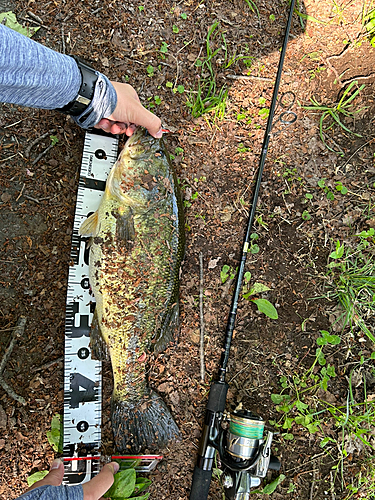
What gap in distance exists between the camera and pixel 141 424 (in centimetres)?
268

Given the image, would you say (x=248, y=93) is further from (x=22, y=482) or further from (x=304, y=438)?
(x=22, y=482)

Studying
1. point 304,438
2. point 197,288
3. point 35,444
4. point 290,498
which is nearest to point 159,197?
point 197,288

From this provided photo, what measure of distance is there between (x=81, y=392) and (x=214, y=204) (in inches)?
72.9

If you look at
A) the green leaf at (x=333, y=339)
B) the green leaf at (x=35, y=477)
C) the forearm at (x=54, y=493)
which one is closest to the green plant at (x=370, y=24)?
the green leaf at (x=333, y=339)

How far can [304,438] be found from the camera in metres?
2.98

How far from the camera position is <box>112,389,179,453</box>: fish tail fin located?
104 inches

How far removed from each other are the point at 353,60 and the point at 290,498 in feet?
12.7

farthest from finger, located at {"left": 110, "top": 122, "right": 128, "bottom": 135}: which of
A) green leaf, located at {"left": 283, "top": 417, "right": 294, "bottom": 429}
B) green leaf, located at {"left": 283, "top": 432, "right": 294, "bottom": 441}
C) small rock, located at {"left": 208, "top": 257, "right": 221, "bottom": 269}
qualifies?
green leaf, located at {"left": 283, "top": 432, "right": 294, "bottom": 441}

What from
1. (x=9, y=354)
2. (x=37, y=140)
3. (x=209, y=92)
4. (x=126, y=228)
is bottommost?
(x=9, y=354)

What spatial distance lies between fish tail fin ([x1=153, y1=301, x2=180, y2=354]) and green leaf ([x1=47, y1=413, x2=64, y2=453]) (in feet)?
3.09

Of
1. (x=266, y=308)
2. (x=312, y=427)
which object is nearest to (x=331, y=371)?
(x=312, y=427)

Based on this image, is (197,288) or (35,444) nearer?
(35,444)

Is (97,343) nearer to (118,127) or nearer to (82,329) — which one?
(82,329)

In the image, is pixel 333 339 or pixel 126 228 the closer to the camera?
pixel 126 228
